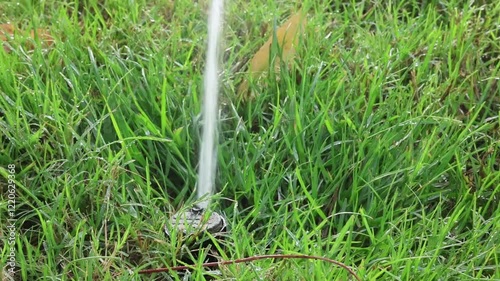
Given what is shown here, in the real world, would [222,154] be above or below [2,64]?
below

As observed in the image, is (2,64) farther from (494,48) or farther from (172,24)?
(494,48)

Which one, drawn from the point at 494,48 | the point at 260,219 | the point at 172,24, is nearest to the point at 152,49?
the point at 172,24

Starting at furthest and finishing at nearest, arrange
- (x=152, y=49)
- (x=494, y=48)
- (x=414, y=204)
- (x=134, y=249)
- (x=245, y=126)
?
(x=494, y=48) → (x=152, y=49) → (x=245, y=126) → (x=414, y=204) → (x=134, y=249)

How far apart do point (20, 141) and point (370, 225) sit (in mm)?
830

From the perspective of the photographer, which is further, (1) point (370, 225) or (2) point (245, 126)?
(2) point (245, 126)

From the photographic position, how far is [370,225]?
5.59 ft

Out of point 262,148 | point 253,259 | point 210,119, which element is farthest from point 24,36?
point 253,259

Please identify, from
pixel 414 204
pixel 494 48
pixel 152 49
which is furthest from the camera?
pixel 494 48

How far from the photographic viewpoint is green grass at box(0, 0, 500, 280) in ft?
5.21
